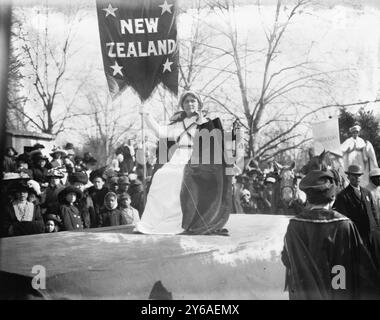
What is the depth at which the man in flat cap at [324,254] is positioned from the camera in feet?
13.9

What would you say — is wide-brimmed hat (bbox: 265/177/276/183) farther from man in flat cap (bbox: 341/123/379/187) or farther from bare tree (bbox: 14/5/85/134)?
bare tree (bbox: 14/5/85/134)

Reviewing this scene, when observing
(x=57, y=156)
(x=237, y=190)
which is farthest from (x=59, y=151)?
(x=237, y=190)

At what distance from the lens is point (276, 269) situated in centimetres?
473

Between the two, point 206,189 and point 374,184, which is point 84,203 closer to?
point 206,189

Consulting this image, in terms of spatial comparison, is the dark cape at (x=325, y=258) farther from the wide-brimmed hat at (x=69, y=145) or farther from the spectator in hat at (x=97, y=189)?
the wide-brimmed hat at (x=69, y=145)

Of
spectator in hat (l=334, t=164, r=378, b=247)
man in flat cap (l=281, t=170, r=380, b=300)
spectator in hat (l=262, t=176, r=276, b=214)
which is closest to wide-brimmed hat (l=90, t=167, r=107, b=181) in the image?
spectator in hat (l=262, t=176, r=276, b=214)

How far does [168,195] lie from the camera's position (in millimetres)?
5008

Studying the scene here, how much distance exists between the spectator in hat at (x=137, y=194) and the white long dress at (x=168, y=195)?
0.17 feet

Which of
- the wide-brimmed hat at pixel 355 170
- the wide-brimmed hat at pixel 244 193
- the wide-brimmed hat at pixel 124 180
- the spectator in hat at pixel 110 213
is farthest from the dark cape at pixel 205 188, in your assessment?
the wide-brimmed hat at pixel 355 170

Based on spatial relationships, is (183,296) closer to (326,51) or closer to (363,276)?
(363,276)

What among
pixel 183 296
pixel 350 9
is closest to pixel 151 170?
pixel 183 296

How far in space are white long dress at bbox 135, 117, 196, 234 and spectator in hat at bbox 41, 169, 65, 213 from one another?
80cm

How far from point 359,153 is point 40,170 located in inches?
117

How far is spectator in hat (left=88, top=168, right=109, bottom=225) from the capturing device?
16.7 ft
